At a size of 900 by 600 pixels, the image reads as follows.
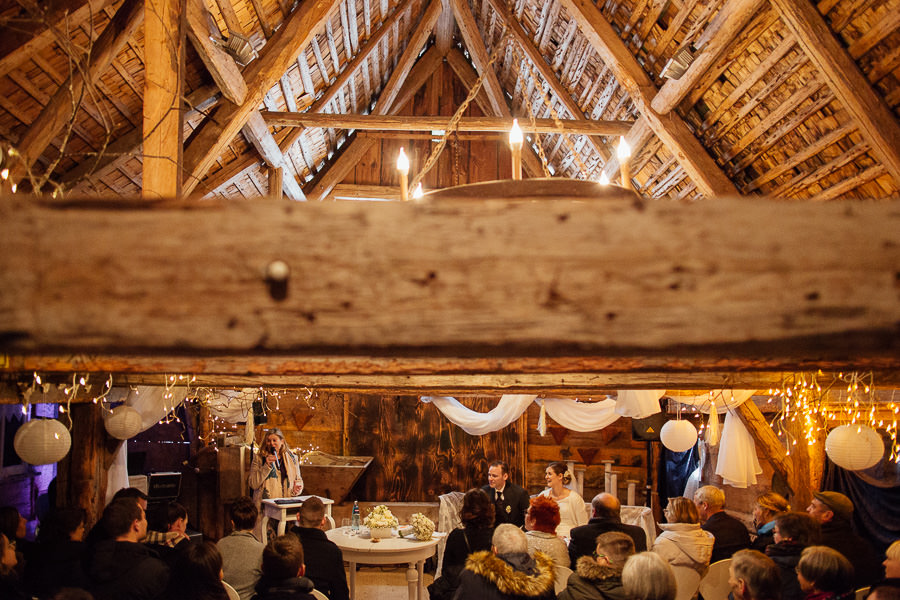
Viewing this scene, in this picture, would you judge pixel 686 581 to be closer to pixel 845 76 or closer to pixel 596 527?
pixel 596 527

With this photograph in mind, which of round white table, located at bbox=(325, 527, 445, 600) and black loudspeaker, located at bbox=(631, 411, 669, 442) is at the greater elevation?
black loudspeaker, located at bbox=(631, 411, 669, 442)

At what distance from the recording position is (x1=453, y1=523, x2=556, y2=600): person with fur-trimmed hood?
105 inches

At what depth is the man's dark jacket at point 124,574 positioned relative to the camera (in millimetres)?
2824

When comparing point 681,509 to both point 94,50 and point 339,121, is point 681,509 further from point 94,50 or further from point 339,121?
point 94,50

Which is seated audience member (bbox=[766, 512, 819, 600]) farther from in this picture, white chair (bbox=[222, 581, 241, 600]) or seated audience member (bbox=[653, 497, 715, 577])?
white chair (bbox=[222, 581, 241, 600])

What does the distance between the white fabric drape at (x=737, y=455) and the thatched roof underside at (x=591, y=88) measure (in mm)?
2100

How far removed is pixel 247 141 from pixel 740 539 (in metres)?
4.68

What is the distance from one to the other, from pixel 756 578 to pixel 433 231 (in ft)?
8.11

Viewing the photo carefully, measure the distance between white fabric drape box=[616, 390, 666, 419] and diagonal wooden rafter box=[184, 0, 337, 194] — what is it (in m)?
3.38

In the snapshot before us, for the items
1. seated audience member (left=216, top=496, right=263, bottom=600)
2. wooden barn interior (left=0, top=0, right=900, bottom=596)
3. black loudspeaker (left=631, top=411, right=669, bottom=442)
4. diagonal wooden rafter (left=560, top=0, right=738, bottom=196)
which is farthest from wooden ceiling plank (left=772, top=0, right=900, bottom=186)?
black loudspeaker (left=631, top=411, right=669, bottom=442)

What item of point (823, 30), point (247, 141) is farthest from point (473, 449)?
point (823, 30)

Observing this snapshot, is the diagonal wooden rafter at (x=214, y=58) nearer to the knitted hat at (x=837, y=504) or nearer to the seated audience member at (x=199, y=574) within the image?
the seated audience member at (x=199, y=574)

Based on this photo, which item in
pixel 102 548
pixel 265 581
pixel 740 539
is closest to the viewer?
pixel 265 581

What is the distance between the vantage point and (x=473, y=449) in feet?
26.7
